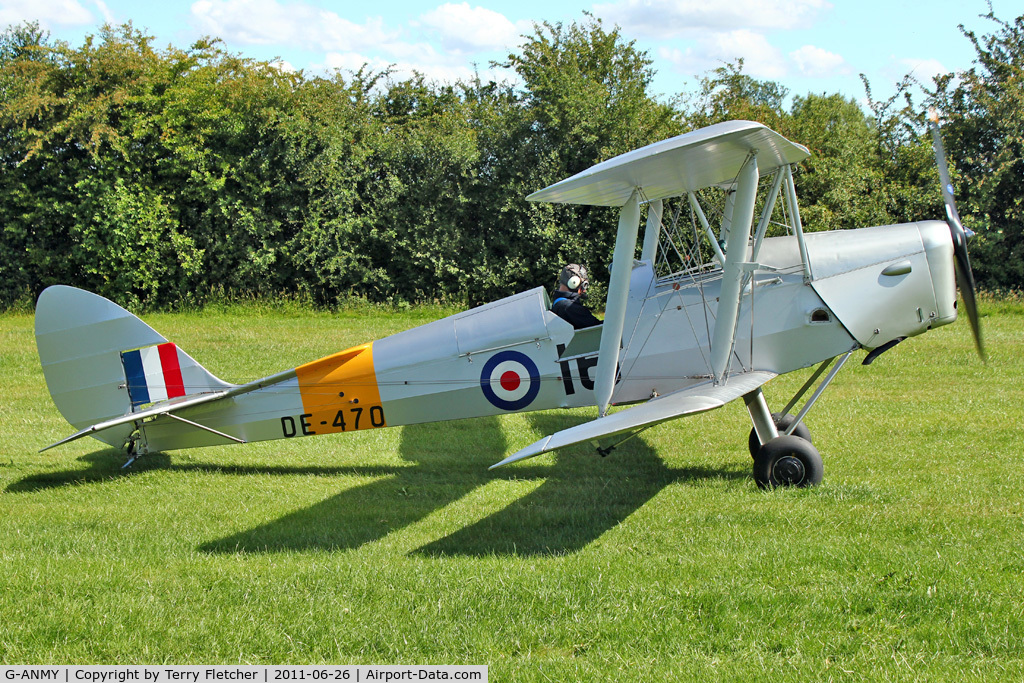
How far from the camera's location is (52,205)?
18328 mm

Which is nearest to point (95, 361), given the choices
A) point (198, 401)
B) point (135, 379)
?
point (135, 379)

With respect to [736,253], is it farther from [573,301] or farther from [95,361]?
[95,361]

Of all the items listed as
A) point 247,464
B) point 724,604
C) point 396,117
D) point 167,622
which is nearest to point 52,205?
point 396,117

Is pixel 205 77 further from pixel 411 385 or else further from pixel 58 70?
pixel 411 385

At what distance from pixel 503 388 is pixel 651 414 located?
6.30 feet

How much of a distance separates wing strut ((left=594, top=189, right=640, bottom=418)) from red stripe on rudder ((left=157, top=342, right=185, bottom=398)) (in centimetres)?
384

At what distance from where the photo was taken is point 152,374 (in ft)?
24.1

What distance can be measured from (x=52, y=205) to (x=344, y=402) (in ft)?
48.5

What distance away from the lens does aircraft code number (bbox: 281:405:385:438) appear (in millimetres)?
7094

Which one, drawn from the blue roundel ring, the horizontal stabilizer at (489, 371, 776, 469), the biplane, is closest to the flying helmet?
the biplane

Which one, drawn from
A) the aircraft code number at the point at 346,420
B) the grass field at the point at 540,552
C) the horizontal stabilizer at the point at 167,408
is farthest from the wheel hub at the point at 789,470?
the horizontal stabilizer at the point at 167,408

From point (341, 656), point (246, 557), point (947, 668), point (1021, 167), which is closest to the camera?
point (947, 668)

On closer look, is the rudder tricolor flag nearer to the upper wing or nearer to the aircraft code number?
the aircraft code number

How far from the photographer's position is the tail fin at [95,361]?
7281 mm
